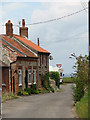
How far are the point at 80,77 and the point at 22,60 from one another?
17276mm

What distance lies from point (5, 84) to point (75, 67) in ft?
45.8

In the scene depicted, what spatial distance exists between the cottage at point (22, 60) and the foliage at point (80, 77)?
1446 cm

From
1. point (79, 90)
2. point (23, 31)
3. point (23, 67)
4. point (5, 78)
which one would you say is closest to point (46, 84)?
point (23, 67)

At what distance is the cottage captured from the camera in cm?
3675

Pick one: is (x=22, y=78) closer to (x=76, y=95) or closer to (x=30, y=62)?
(x=30, y=62)

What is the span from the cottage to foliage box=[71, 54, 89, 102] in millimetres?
14457

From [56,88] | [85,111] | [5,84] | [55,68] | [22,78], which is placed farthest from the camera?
[55,68]

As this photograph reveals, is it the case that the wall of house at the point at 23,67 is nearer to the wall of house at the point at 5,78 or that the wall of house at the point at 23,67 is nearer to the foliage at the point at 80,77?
the wall of house at the point at 5,78

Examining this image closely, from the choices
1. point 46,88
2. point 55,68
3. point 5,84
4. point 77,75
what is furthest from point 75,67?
point 55,68

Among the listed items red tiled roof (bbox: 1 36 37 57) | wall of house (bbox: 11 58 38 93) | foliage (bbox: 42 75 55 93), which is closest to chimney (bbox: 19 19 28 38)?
red tiled roof (bbox: 1 36 37 57)

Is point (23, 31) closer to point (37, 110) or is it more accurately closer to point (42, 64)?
point (42, 64)

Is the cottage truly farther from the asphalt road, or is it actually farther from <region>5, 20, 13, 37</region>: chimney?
the asphalt road

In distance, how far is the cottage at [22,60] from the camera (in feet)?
121

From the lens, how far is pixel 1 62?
1385 inches
